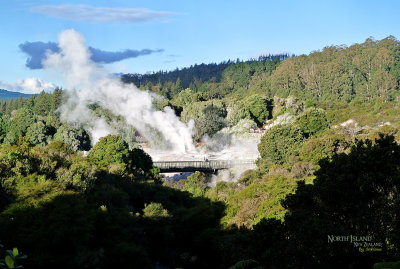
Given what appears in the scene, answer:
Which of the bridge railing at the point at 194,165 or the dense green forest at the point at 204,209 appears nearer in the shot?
the dense green forest at the point at 204,209

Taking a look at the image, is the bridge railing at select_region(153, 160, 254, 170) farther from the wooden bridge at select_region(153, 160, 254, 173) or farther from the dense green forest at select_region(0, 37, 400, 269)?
the dense green forest at select_region(0, 37, 400, 269)

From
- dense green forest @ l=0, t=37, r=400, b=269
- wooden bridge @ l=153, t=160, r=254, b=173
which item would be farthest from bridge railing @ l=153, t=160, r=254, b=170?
dense green forest @ l=0, t=37, r=400, b=269

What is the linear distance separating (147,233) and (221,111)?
41720 millimetres

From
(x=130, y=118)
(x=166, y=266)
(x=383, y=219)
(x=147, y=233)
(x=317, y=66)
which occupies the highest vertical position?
(x=317, y=66)

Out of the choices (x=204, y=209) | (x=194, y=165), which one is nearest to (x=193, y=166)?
(x=194, y=165)

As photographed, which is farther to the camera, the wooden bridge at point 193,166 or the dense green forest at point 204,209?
the wooden bridge at point 193,166

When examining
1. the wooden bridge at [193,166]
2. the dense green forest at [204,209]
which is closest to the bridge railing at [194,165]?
the wooden bridge at [193,166]

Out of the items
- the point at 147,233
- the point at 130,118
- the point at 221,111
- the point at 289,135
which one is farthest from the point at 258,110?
the point at 147,233

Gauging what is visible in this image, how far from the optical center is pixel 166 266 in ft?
60.7

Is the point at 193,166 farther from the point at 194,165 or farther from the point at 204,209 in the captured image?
the point at 204,209

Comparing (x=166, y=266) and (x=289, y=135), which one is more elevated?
(x=289, y=135)

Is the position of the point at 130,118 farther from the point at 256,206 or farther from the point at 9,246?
the point at 9,246

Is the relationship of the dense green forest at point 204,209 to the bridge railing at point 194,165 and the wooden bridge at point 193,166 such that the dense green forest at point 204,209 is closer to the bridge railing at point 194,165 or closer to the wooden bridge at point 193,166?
the wooden bridge at point 193,166

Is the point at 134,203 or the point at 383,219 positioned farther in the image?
the point at 134,203
